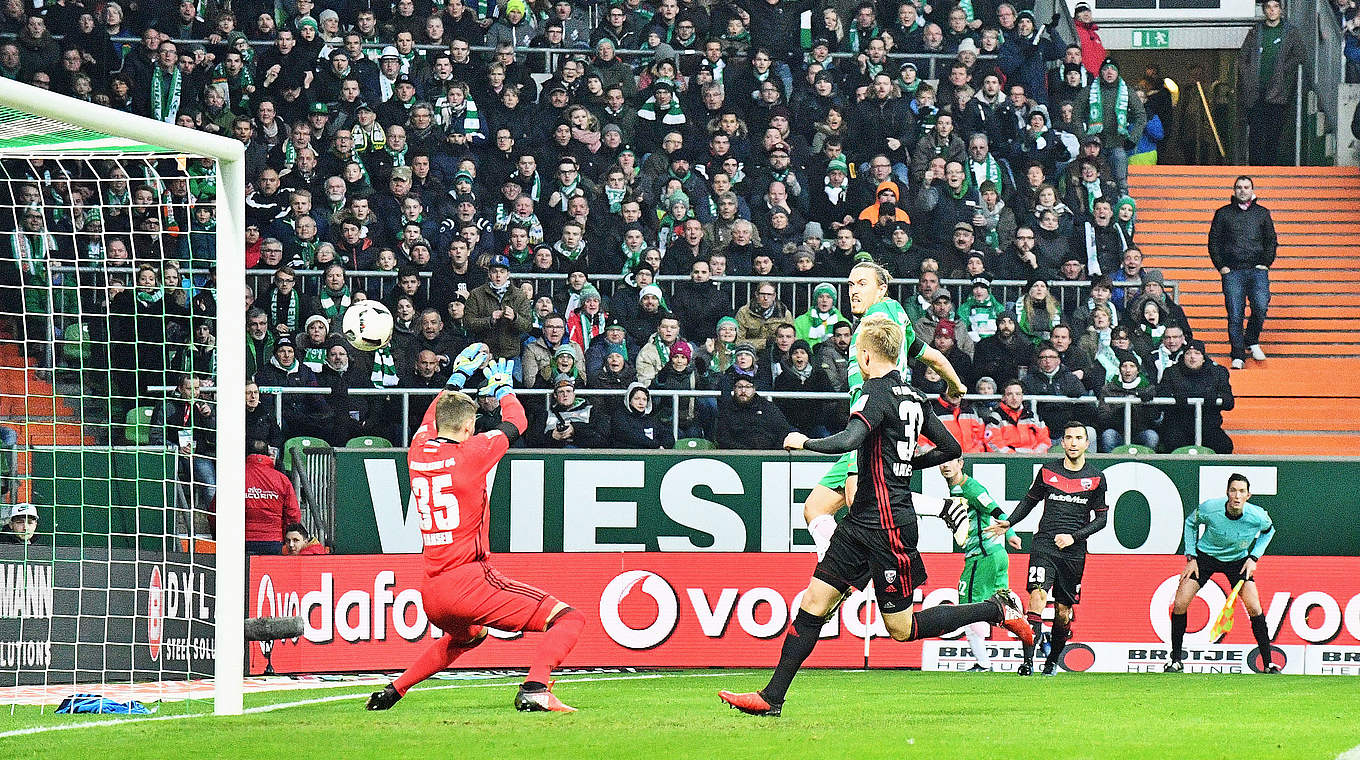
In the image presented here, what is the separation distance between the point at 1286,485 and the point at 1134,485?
4.06 feet

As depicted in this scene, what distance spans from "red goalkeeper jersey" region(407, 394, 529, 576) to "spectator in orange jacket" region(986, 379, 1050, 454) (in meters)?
6.97

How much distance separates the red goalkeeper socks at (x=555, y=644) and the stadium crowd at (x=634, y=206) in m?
6.17

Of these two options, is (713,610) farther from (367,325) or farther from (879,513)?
(879,513)

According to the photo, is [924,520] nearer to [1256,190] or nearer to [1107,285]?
[1107,285]

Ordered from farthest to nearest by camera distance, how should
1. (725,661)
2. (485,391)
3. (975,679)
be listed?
(485,391) → (725,661) → (975,679)

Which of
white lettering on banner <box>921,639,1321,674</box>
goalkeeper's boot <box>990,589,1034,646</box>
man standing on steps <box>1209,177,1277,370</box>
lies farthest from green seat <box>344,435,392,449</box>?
man standing on steps <box>1209,177,1277,370</box>

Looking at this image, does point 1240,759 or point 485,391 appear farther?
point 485,391

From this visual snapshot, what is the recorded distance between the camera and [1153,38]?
23875mm

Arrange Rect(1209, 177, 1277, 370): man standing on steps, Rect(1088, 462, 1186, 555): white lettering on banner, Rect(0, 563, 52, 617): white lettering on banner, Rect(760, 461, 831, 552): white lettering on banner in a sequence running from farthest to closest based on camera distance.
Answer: Rect(1209, 177, 1277, 370): man standing on steps, Rect(1088, 462, 1186, 555): white lettering on banner, Rect(760, 461, 831, 552): white lettering on banner, Rect(0, 563, 52, 617): white lettering on banner

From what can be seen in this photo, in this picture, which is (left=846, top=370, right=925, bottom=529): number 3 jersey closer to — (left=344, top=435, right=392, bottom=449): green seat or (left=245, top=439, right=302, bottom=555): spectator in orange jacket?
(left=245, top=439, right=302, bottom=555): spectator in orange jacket

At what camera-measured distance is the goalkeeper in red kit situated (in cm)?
872

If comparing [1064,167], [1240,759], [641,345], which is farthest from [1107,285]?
[1240,759]

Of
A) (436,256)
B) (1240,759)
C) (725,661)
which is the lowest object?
(725,661)

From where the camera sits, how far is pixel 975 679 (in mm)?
12445
